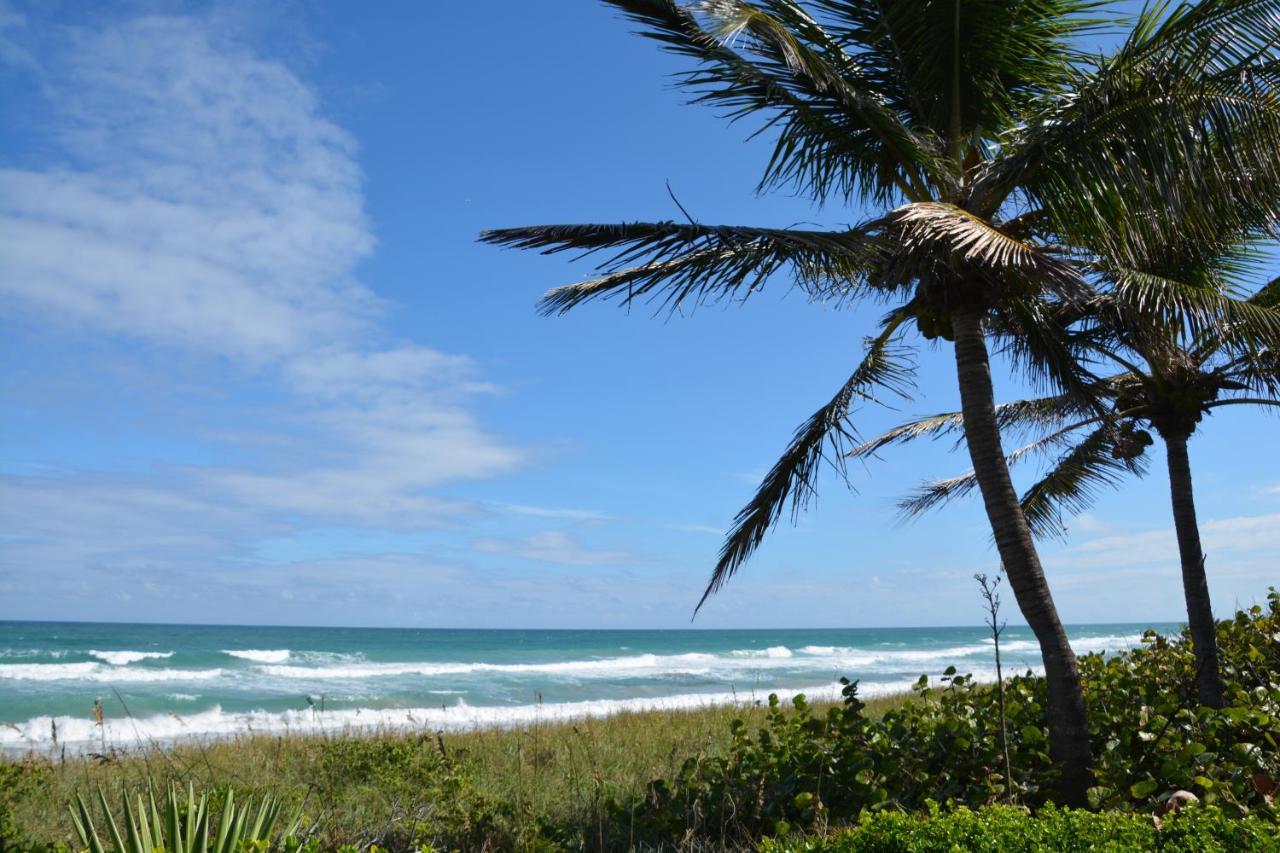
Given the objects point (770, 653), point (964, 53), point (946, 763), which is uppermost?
point (964, 53)

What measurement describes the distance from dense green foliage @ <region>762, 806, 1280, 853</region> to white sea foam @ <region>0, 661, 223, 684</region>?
31.6 m

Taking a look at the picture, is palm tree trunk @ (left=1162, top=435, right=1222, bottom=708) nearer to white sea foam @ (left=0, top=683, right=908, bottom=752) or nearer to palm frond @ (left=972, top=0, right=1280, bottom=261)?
palm frond @ (left=972, top=0, right=1280, bottom=261)

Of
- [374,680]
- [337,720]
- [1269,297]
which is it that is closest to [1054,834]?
[1269,297]

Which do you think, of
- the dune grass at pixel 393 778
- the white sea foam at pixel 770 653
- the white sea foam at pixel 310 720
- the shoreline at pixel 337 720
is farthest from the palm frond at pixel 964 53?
the white sea foam at pixel 770 653

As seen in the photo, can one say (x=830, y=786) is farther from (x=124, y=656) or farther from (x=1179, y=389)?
(x=124, y=656)

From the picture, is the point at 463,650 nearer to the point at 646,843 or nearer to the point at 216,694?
the point at 216,694

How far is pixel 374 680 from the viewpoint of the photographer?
32.1m

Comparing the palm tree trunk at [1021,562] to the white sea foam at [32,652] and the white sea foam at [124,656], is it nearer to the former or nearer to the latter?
the white sea foam at [124,656]

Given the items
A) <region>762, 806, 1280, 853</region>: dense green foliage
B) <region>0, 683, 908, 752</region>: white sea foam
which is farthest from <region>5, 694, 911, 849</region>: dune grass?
<region>0, 683, 908, 752</region>: white sea foam

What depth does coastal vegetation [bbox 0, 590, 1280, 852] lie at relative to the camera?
4.55m

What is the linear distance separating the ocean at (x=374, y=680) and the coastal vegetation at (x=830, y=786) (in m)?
1.72

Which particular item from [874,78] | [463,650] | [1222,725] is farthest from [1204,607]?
[463,650]

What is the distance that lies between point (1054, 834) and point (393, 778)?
5.25 meters

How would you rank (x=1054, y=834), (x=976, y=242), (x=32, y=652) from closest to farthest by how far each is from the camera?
(x=1054, y=834), (x=976, y=242), (x=32, y=652)
